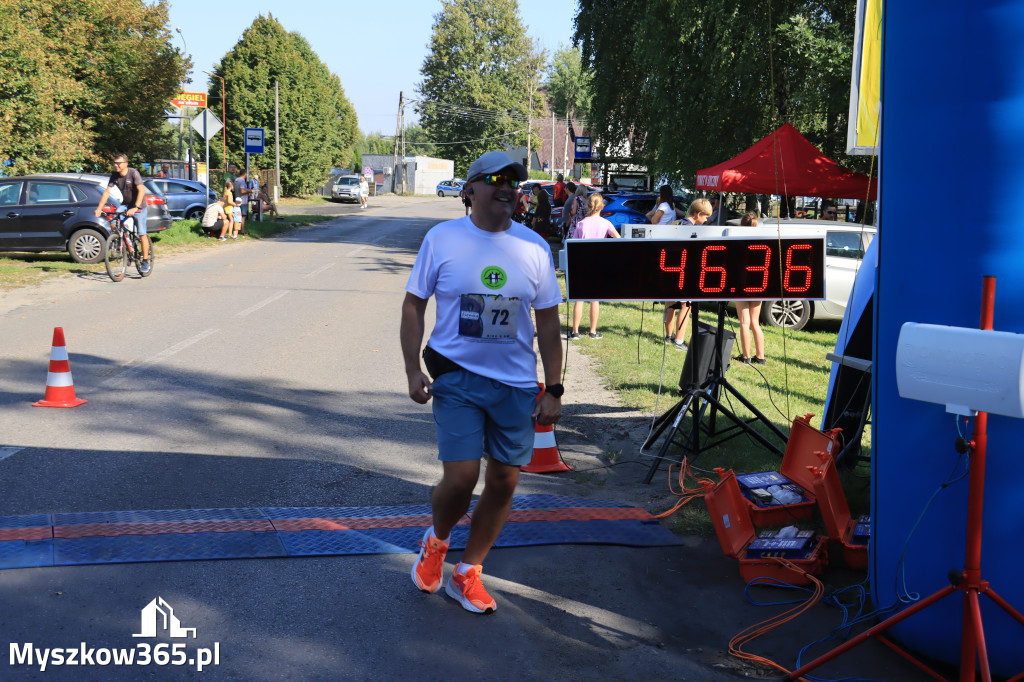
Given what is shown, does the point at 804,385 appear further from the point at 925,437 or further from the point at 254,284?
the point at 254,284

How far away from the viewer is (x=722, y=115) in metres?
21.9

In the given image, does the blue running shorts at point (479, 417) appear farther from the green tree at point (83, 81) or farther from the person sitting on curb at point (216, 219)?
the person sitting on curb at point (216, 219)

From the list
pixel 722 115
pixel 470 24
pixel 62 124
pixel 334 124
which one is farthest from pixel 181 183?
pixel 470 24

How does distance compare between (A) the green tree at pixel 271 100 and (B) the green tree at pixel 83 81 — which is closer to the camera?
(B) the green tree at pixel 83 81

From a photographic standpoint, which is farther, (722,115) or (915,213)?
(722,115)

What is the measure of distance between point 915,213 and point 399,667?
2652mm

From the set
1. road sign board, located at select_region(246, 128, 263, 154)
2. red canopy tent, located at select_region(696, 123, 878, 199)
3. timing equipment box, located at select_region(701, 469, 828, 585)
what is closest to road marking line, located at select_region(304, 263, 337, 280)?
red canopy tent, located at select_region(696, 123, 878, 199)

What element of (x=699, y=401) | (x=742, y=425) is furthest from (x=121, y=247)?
(x=742, y=425)

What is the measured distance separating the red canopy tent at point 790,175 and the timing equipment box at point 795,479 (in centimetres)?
1141

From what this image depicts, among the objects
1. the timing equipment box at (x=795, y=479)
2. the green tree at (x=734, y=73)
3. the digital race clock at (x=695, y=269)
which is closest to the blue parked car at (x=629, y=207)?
the green tree at (x=734, y=73)

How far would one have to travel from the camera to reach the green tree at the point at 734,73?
1878 cm

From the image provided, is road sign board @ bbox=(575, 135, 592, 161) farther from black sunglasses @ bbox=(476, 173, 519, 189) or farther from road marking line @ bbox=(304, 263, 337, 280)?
black sunglasses @ bbox=(476, 173, 519, 189)

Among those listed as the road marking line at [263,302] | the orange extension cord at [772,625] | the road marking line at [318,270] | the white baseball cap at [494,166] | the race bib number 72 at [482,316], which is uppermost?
the white baseball cap at [494,166]

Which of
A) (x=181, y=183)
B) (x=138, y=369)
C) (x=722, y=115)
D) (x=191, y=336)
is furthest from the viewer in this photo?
(x=181, y=183)
